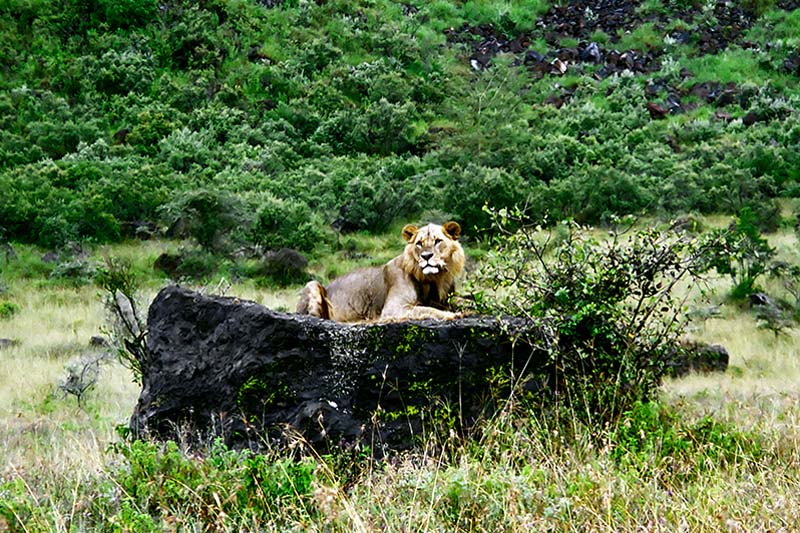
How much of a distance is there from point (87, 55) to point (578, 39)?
28.7m

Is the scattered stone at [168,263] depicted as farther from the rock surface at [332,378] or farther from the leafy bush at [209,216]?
the rock surface at [332,378]

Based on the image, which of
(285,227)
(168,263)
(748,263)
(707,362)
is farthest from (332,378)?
(285,227)

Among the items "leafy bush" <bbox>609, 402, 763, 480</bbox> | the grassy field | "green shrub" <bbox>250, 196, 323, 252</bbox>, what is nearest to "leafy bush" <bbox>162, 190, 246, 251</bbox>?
"green shrub" <bbox>250, 196, 323, 252</bbox>

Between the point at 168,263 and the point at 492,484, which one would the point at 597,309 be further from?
the point at 168,263

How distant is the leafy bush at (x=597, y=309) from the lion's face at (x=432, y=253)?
30 centimetres

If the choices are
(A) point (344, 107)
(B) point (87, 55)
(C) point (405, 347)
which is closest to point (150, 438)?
(C) point (405, 347)

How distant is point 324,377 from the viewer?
5.65m

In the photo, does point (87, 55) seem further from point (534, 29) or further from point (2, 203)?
point (534, 29)

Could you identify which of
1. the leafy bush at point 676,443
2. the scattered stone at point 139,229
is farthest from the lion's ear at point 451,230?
the scattered stone at point 139,229

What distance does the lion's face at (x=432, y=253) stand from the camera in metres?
7.12

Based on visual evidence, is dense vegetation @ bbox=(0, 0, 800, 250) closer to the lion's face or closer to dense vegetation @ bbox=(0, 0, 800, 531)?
dense vegetation @ bbox=(0, 0, 800, 531)

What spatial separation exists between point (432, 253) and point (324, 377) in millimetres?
1825

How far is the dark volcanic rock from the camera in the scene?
5.55 metres

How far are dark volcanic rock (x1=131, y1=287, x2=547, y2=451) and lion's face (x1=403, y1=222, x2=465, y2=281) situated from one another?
122 cm
